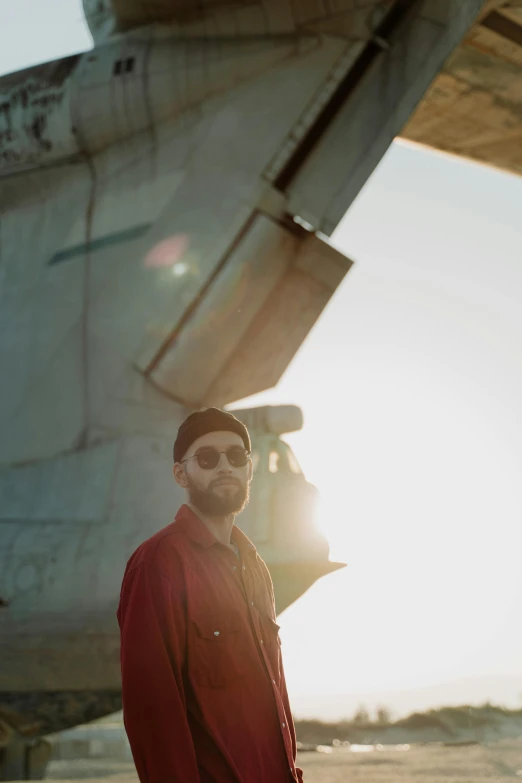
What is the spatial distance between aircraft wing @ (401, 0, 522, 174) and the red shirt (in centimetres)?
912

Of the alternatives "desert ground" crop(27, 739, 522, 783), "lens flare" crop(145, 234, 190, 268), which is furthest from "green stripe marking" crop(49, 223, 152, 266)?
"desert ground" crop(27, 739, 522, 783)

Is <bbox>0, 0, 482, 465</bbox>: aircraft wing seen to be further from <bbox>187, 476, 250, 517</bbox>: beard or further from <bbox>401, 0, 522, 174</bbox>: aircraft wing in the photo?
<bbox>187, 476, 250, 517</bbox>: beard

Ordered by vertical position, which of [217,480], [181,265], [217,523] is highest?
[181,265]

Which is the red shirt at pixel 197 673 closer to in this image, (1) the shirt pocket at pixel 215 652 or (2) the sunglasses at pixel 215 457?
(1) the shirt pocket at pixel 215 652

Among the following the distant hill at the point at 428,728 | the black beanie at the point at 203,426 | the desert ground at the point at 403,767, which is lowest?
the desert ground at the point at 403,767

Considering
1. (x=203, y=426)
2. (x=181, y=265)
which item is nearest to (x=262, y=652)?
(x=203, y=426)

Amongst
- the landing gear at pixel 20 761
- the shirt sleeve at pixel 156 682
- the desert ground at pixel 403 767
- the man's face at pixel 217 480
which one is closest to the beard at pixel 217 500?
the man's face at pixel 217 480

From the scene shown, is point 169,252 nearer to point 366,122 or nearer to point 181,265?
point 181,265

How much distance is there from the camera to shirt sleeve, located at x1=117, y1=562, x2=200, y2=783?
9.07ft

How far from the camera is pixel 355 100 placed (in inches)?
435

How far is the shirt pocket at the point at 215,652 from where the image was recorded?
300cm

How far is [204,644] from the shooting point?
9.93 ft

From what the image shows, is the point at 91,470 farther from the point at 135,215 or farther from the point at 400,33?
the point at 400,33

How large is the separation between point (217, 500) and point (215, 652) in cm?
56
